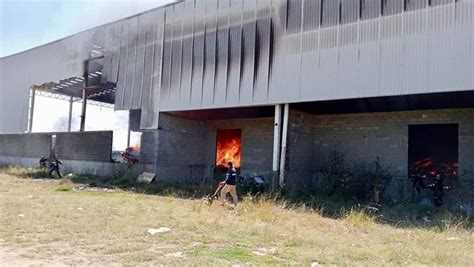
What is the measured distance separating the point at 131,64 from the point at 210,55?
4882mm

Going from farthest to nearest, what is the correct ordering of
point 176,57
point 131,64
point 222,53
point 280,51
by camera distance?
point 131,64, point 176,57, point 222,53, point 280,51

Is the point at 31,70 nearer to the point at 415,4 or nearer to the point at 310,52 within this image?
the point at 310,52

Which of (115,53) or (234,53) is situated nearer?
(234,53)

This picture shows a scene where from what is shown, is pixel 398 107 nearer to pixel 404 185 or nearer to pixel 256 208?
pixel 404 185

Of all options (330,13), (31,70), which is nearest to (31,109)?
(31,70)

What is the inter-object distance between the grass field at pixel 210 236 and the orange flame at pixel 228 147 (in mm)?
8178

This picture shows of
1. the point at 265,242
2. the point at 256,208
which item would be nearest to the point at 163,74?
the point at 256,208

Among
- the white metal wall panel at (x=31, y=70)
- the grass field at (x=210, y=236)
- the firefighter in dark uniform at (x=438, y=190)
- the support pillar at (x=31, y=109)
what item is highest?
the white metal wall panel at (x=31, y=70)

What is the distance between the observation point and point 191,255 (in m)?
6.44

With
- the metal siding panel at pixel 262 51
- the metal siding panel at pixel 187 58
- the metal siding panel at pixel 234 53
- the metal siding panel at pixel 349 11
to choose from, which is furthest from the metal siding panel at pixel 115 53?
the metal siding panel at pixel 349 11

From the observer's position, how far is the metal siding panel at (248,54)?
1577 cm

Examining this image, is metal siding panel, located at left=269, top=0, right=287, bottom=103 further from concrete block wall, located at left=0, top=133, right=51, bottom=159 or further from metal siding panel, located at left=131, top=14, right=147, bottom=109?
concrete block wall, located at left=0, top=133, right=51, bottom=159

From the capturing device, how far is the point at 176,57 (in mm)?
18172

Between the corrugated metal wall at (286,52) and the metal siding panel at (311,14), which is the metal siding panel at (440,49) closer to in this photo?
the corrugated metal wall at (286,52)
